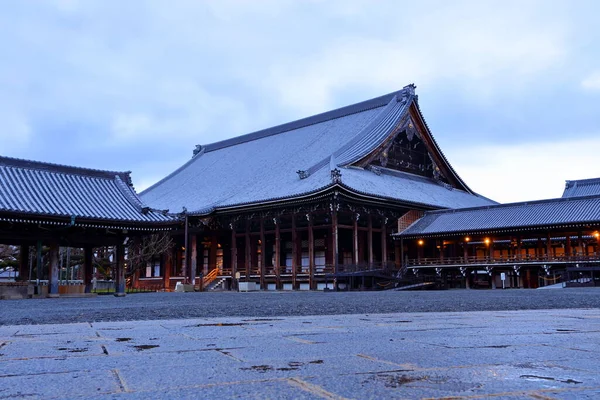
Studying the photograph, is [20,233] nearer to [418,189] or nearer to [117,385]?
[117,385]

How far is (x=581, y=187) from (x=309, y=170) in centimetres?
2421

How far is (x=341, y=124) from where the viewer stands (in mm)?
37000

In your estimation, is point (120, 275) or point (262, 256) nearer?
point (120, 275)

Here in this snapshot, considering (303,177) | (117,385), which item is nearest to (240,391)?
(117,385)

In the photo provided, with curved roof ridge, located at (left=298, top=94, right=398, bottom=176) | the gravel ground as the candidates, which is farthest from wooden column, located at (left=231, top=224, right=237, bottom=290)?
the gravel ground

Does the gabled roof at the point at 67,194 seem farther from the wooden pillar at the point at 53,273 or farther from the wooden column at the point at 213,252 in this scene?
the wooden column at the point at 213,252

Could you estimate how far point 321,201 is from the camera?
2788 cm

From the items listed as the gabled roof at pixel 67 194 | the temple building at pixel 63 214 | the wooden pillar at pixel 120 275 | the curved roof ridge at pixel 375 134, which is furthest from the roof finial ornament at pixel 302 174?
the wooden pillar at pixel 120 275

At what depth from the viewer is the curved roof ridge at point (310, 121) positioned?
36356 millimetres

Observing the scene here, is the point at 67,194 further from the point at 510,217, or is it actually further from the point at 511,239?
the point at 511,239

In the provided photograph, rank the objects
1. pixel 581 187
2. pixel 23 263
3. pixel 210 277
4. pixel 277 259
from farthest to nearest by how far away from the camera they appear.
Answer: pixel 581 187 → pixel 210 277 → pixel 277 259 → pixel 23 263

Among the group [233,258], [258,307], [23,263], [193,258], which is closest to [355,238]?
[233,258]

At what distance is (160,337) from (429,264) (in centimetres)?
2638

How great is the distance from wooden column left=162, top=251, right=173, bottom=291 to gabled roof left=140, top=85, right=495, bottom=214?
3.19 metres
